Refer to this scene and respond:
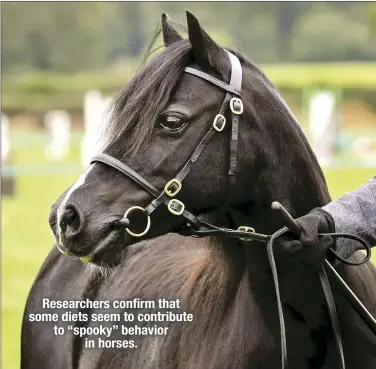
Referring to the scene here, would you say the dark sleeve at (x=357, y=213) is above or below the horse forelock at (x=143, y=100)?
below

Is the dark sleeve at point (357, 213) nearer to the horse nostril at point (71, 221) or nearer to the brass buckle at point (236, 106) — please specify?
the brass buckle at point (236, 106)

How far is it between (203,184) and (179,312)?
65 cm

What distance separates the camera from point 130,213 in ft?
7.38

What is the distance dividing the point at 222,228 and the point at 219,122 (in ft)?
1.03

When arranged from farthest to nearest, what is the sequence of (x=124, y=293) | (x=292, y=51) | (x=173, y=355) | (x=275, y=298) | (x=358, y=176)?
(x=292, y=51)
(x=358, y=176)
(x=124, y=293)
(x=173, y=355)
(x=275, y=298)

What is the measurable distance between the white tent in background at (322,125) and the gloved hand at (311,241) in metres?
8.31

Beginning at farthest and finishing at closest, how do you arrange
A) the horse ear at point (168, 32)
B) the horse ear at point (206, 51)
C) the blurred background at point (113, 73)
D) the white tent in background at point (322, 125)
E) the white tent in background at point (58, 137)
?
the white tent in background at point (58, 137)
the white tent in background at point (322, 125)
the blurred background at point (113, 73)
the horse ear at point (168, 32)
the horse ear at point (206, 51)

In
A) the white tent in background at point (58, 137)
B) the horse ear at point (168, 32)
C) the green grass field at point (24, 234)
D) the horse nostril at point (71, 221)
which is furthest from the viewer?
the white tent in background at point (58, 137)

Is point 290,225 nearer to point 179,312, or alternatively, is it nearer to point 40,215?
point 179,312

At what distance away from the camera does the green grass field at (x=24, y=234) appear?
18.1 ft

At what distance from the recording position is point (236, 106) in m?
2.33

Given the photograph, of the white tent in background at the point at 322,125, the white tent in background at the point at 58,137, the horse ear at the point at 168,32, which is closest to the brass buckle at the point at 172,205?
the horse ear at the point at 168,32

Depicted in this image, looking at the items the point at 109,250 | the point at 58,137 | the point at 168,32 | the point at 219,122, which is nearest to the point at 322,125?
the point at 58,137

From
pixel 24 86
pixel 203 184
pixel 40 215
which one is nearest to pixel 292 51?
pixel 24 86
